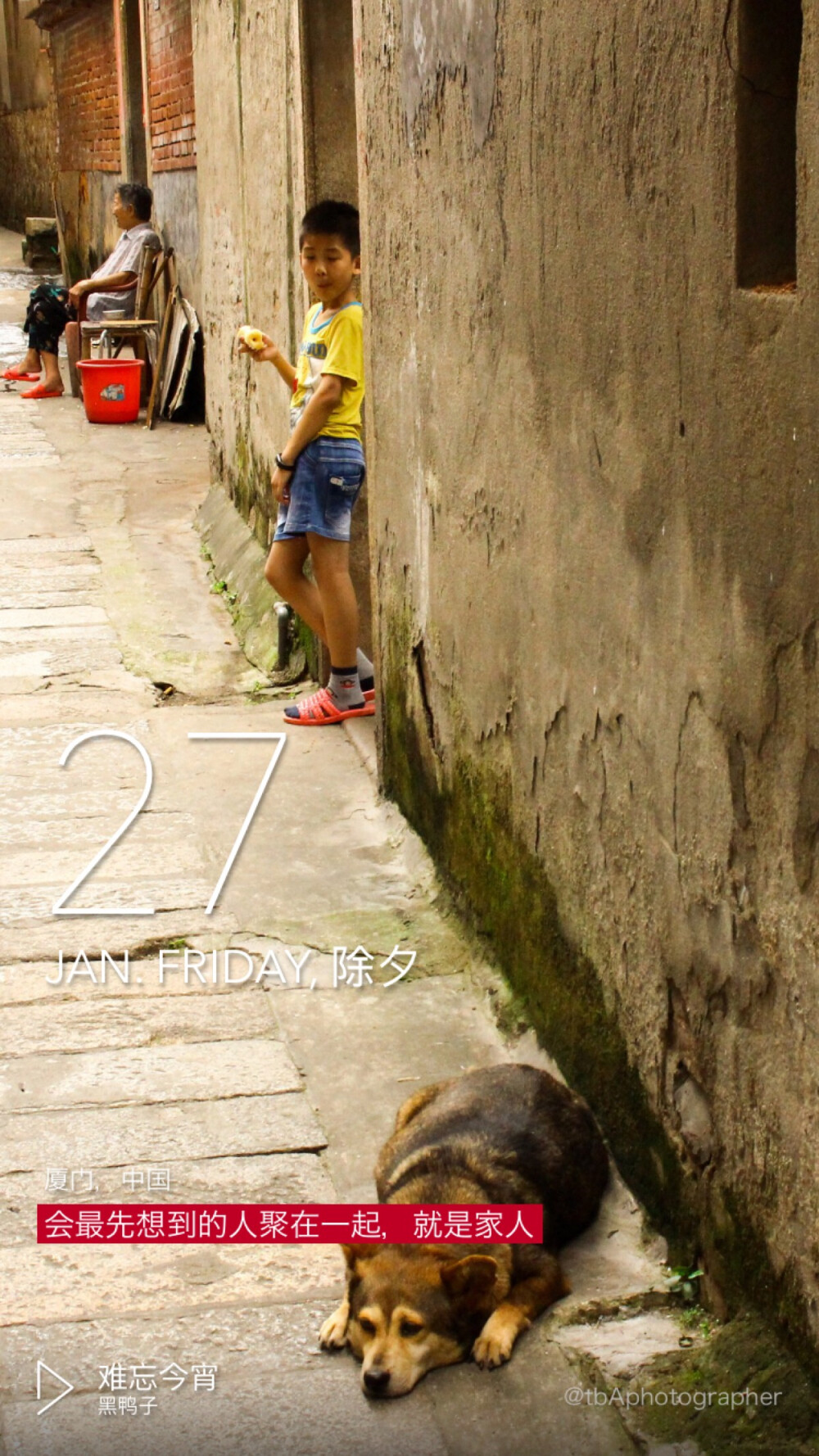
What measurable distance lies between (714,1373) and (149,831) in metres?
2.95

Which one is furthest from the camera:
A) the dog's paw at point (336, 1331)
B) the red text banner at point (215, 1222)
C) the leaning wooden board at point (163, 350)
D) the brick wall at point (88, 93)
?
the brick wall at point (88, 93)

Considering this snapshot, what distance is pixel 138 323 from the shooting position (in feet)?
36.9

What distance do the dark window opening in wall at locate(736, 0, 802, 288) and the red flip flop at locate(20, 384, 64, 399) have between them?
10.5 meters

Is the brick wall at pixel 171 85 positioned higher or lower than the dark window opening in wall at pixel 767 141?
higher

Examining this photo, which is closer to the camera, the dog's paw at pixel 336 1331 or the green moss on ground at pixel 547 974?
the green moss on ground at pixel 547 974

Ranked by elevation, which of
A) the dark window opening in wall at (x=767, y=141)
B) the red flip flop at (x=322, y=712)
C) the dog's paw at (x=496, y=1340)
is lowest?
the dog's paw at (x=496, y=1340)

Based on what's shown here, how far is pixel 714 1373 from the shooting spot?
2.54 metres

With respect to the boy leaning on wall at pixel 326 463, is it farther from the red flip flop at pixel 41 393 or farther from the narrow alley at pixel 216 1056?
the red flip flop at pixel 41 393

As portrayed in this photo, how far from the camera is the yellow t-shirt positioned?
18.0 feet

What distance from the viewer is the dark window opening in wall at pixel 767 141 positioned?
2350 mm

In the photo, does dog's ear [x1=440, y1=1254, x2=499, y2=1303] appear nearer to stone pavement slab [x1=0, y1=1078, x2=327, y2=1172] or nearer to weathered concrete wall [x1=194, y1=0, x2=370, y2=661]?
stone pavement slab [x1=0, y1=1078, x2=327, y2=1172]

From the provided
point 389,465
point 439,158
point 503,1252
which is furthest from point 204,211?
point 503,1252

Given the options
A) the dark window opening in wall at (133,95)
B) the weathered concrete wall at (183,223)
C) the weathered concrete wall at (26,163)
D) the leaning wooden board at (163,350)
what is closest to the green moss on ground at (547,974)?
the weathered concrete wall at (183,223)

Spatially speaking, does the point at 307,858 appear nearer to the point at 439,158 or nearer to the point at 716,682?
the point at 439,158
